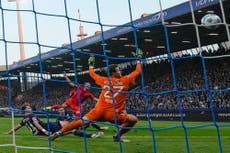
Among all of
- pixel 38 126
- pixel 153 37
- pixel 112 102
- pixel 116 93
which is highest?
pixel 153 37

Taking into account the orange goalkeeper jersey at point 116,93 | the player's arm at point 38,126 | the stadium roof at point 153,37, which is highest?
the stadium roof at point 153,37

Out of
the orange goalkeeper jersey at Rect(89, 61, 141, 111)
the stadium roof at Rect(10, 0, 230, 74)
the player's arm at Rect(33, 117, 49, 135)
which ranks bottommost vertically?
the player's arm at Rect(33, 117, 49, 135)

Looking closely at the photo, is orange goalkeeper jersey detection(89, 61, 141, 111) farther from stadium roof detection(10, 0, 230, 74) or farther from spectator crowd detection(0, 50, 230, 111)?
stadium roof detection(10, 0, 230, 74)

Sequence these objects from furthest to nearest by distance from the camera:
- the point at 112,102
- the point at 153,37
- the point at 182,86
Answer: the point at 182,86, the point at 153,37, the point at 112,102

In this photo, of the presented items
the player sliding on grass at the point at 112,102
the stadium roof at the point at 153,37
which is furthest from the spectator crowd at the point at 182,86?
the player sliding on grass at the point at 112,102

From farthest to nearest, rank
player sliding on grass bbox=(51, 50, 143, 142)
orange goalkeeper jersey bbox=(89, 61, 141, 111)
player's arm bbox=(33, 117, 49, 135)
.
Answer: player's arm bbox=(33, 117, 49, 135) < orange goalkeeper jersey bbox=(89, 61, 141, 111) < player sliding on grass bbox=(51, 50, 143, 142)

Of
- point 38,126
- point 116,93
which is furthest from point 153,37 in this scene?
point 116,93

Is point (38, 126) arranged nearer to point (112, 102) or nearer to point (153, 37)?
point (112, 102)

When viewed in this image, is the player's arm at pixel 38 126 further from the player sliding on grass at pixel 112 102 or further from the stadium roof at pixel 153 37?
the stadium roof at pixel 153 37

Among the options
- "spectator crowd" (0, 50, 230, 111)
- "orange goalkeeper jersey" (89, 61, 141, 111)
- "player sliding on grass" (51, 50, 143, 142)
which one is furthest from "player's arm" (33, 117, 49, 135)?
"spectator crowd" (0, 50, 230, 111)

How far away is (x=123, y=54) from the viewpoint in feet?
78.2

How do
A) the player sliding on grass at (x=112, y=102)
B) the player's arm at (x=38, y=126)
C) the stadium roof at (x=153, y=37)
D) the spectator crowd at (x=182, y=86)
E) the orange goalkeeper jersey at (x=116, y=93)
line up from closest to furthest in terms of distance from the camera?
the player sliding on grass at (x=112, y=102), the orange goalkeeper jersey at (x=116, y=93), the player's arm at (x=38, y=126), the stadium roof at (x=153, y=37), the spectator crowd at (x=182, y=86)

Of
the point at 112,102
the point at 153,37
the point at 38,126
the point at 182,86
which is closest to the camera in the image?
the point at 112,102

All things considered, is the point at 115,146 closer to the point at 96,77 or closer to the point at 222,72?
the point at 96,77
